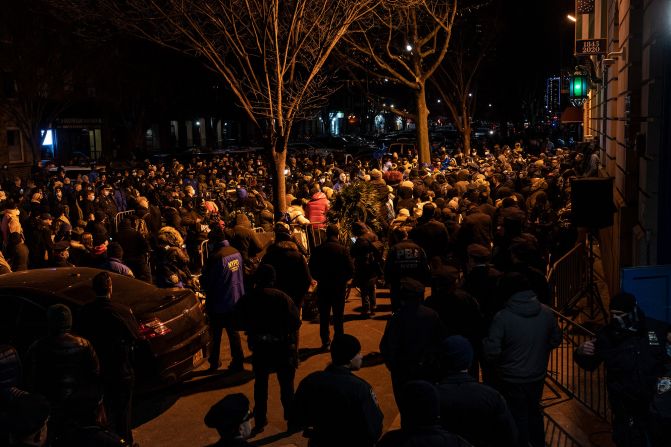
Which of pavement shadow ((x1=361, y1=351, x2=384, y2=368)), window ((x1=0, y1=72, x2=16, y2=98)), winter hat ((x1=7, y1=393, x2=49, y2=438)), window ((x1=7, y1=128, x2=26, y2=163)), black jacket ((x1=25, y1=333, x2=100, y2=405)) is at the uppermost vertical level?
window ((x1=0, y1=72, x2=16, y2=98))

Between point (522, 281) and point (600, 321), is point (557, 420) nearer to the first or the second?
point (522, 281)

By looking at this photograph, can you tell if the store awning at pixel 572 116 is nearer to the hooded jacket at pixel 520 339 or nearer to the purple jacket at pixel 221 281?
the purple jacket at pixel 221 281

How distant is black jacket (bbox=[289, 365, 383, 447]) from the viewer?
4734 mm

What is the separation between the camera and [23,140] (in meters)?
49.2

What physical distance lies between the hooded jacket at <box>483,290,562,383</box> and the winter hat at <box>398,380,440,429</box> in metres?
2.34

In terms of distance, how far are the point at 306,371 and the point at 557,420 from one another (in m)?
3.15

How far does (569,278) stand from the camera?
38.6 ft

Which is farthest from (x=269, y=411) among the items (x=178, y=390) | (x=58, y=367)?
(x=58, y=367)

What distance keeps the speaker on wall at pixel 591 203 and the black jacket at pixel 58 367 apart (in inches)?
285

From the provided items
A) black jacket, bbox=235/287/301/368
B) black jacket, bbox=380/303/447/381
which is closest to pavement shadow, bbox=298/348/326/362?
black jacket, bbox=235/287/301/368

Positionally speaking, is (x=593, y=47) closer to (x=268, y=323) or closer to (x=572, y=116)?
(x=268, y=323)

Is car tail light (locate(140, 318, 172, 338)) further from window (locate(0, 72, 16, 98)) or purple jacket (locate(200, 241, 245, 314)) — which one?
→ window (locate(0, 72, 16, 98))

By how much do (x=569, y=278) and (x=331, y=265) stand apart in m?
4.37

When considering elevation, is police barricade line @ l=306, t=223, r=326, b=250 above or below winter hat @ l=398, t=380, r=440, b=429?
below
